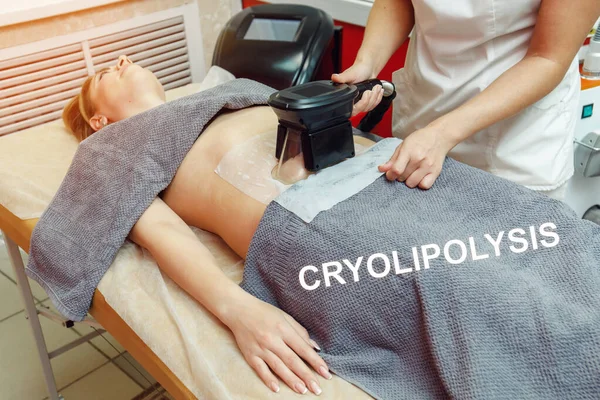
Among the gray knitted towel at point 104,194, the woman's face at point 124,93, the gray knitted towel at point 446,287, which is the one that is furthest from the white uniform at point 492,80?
the woman's face at point 124,93

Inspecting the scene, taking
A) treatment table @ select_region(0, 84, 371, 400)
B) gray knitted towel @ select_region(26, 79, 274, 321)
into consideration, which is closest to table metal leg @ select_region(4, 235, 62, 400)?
treatment table @ select_region(0, 84, 371, 400)

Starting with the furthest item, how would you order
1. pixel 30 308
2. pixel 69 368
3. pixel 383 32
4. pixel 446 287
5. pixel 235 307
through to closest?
pixel 69 368
pixel 30 308
pixel 383 32
pixel 235 307
pixel 446 287

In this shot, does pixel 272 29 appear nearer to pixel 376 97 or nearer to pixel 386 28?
pixel 386 28

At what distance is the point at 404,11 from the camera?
1441mm

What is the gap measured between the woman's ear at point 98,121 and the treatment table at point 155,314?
130mm

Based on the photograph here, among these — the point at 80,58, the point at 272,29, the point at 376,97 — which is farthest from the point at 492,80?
the point at 80,58

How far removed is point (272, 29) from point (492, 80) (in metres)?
0.95

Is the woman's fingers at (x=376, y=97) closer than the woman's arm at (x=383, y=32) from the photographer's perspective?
Yes

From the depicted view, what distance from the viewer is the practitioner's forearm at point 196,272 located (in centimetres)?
108

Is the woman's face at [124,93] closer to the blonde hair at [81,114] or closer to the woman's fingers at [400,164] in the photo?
the blonde hair at [81,114]

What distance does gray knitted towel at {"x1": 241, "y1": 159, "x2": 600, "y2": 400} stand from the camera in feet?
2.79

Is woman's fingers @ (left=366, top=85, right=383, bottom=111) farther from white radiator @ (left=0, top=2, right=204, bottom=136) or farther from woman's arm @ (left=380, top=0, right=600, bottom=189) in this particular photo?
white radiator @ (left=0, top=2, right=204, bottom=136)

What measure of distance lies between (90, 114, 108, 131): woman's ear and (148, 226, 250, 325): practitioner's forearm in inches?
21.0

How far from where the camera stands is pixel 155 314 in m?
1.13
